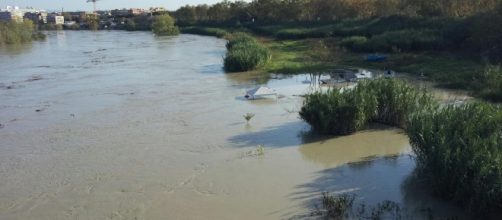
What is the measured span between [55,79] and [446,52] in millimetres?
15331

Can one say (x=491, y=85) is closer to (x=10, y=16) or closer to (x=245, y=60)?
(x=245, y=60)

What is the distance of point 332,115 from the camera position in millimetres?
9070

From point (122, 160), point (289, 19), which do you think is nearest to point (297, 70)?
point (122, 160)

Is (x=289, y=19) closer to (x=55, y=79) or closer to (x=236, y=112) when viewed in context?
(x=55, y=79)

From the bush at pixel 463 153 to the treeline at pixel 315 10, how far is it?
13.8 metres

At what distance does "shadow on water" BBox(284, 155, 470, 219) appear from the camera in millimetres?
5836

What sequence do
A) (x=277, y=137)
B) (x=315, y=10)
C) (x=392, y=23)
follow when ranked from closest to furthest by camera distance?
(x=277, y=137)
(x=392, y=23)
(x=315, y=10)

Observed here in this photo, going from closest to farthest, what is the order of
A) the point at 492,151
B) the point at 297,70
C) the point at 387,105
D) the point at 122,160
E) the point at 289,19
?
the point at 492,151, the point at 122,160, the point at 387,105, the point at 297,70, the point at 289,19

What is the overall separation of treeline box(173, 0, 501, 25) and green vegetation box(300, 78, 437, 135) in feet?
37.4

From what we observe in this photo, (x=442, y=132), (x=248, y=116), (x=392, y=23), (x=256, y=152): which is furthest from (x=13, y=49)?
(x=442, y=132)

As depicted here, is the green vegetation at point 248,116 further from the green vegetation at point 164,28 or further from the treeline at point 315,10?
the green vegetation at point 164,28

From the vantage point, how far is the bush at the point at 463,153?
17.2ft

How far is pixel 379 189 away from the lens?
666 centimetres

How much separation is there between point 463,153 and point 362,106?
140 inches
